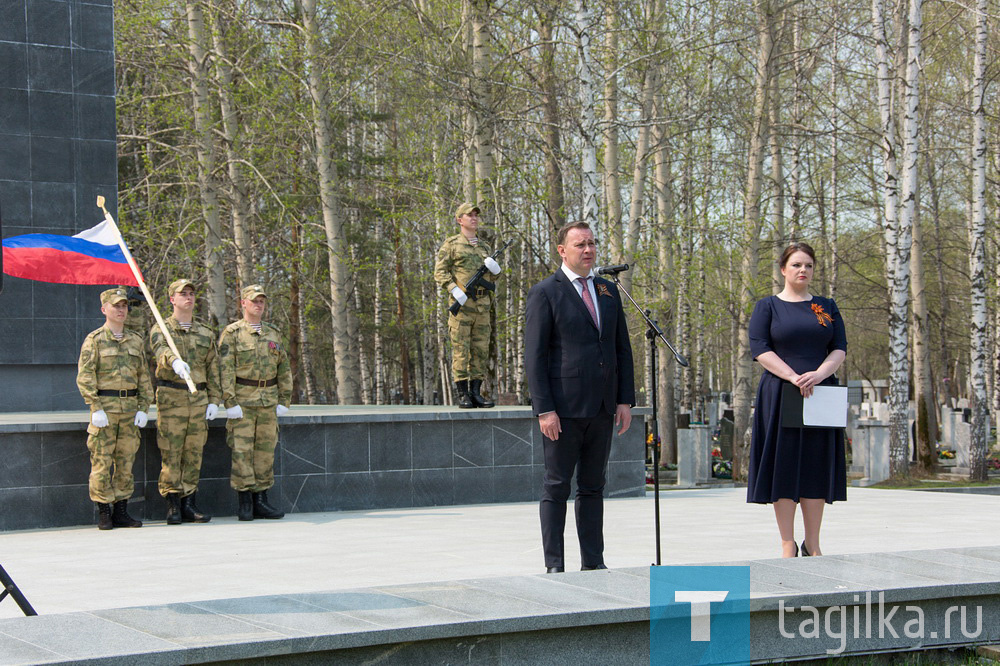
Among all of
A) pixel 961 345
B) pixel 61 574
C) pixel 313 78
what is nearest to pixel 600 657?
pixel 61 574

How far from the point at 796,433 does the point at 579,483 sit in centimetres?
135

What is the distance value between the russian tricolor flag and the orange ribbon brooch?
6.17 m

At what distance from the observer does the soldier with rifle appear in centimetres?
1186

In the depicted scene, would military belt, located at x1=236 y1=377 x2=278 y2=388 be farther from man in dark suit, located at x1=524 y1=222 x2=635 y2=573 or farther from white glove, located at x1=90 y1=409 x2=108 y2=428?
man in dark suit, located at x1=524 y1=222 x2=635 y2=573

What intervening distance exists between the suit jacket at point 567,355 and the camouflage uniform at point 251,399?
4.61 meters

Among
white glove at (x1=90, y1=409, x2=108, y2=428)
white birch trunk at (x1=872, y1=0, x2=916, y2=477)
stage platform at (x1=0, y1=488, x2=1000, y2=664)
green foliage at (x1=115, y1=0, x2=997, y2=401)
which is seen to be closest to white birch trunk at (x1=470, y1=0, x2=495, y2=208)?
green foliage at (x1=115, y1=0, x2=997, y2=401)

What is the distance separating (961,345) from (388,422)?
113 feet

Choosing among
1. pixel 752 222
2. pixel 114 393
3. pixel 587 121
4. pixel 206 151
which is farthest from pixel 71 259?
pixel 752 222

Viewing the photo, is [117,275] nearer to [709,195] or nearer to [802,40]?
[802,40]

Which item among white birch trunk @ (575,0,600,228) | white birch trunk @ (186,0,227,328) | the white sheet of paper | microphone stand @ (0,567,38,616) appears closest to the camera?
microphone stand @ (0,567,38,616)

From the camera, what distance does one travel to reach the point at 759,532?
31.2ft

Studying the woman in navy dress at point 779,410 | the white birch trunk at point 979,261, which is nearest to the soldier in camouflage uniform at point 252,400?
the woman in navy dress at point 779,410

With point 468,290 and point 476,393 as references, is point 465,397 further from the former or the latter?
point 468,290

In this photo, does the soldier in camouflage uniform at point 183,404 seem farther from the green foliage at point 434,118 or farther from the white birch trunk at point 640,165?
the white birch trunk at point 640,165
